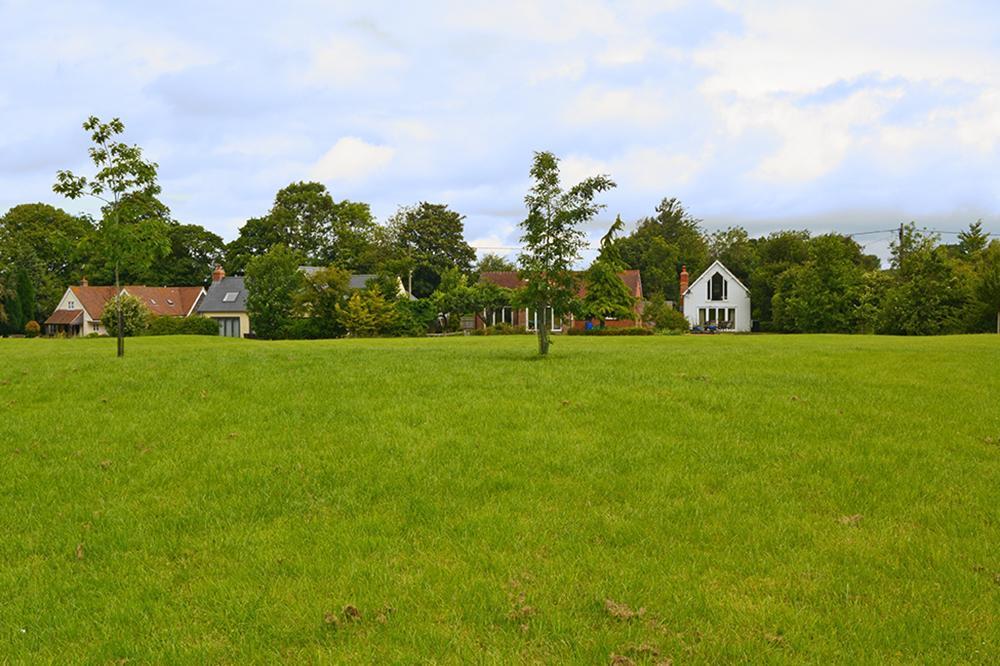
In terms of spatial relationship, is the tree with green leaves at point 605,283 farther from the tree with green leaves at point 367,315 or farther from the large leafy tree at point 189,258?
the large leafy tree at point 189,258

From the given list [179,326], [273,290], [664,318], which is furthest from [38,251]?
[664,318]

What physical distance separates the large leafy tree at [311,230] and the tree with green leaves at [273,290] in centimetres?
2490

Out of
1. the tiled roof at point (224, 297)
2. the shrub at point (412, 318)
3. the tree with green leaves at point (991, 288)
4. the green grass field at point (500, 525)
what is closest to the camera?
the green grass field at point (500, 525)

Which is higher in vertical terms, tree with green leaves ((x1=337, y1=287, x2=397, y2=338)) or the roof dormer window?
the roof dormer window

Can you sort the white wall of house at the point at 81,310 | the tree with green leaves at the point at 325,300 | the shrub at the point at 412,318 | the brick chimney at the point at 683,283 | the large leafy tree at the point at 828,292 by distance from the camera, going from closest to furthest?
1. the tree with green leaves at the point at 325,300
2. the shrub at the point at 412,318
3. the large leafy tree at the point at 828,292
4. the brick chimney at the point at 683,283
5. the white wall of house at the point at 81,310

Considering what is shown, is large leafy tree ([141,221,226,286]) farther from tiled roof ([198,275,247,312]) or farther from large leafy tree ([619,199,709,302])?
large leafy tree ([619,199,709,302])

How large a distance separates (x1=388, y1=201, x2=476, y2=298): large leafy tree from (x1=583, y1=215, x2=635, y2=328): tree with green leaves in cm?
5244

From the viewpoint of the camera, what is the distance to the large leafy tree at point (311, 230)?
72.6 meters

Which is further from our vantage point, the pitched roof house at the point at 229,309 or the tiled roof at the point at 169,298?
the tiled roof at the point at 169,298

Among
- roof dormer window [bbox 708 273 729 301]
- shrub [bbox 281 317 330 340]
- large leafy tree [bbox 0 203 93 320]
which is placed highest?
large leafy tree [bbox 0 203 93 320]

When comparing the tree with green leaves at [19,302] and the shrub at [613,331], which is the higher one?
the tree with green leaves at [19,302]

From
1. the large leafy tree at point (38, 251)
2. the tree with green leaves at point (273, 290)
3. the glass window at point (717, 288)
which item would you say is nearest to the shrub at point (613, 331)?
the tree with green leaves at point (273, 290)

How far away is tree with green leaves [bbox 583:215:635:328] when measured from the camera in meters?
16.6

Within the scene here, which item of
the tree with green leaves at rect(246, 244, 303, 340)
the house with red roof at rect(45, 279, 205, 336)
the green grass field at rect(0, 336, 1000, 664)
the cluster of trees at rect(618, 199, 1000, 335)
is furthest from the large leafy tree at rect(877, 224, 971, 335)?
the house with red roof at rect(45, 279, 205, 336)
